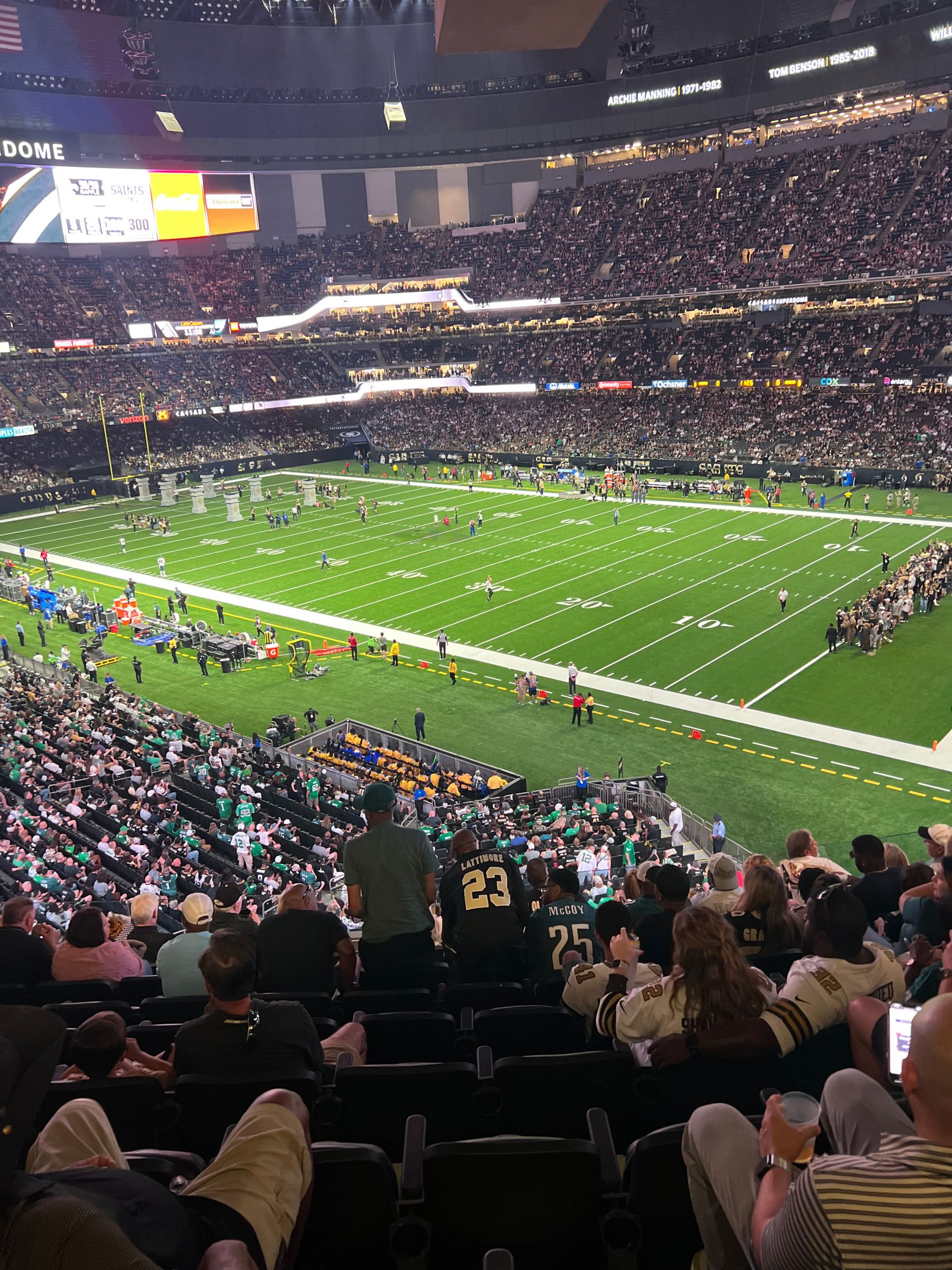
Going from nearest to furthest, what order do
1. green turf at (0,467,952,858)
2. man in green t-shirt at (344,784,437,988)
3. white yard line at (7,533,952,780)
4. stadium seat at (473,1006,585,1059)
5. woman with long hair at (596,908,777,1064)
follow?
woman with long hair at (596,908,777,1064) < stadium seat at (473,1006,585,1059) < man in green t-shirt at (344,784,437,988) < green turf at (0,467,952,858) < white yard line at (7,533,952,780)

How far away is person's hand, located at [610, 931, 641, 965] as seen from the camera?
489 centimetres

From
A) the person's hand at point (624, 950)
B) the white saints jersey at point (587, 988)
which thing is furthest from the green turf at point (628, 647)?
the person's hand at point (624, 950)

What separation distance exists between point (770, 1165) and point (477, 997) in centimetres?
339

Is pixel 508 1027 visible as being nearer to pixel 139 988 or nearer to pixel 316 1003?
pixel 316 1003

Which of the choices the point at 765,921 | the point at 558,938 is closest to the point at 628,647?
the point at 765,921

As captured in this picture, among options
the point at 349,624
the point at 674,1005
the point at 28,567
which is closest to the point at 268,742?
the point at 349,624

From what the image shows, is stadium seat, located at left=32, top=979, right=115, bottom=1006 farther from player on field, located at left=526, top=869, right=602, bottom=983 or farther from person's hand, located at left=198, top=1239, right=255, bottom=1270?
person's hand, located at left=198, top=1239, right=255, bottom=1270

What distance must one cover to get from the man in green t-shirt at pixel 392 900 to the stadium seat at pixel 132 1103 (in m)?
2.29

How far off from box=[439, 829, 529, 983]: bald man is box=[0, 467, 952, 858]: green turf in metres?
11.3

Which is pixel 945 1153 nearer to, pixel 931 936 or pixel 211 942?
pixel 211 942

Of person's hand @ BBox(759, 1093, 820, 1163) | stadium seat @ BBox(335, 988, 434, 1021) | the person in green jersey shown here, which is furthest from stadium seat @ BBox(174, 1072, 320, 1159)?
the person in green jersey

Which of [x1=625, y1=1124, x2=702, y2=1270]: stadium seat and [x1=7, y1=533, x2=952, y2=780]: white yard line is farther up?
[x1=625, y1=1124, x2=702, y2=1270]: stadium seat

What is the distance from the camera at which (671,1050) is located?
3947 mm

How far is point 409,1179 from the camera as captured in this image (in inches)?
136
